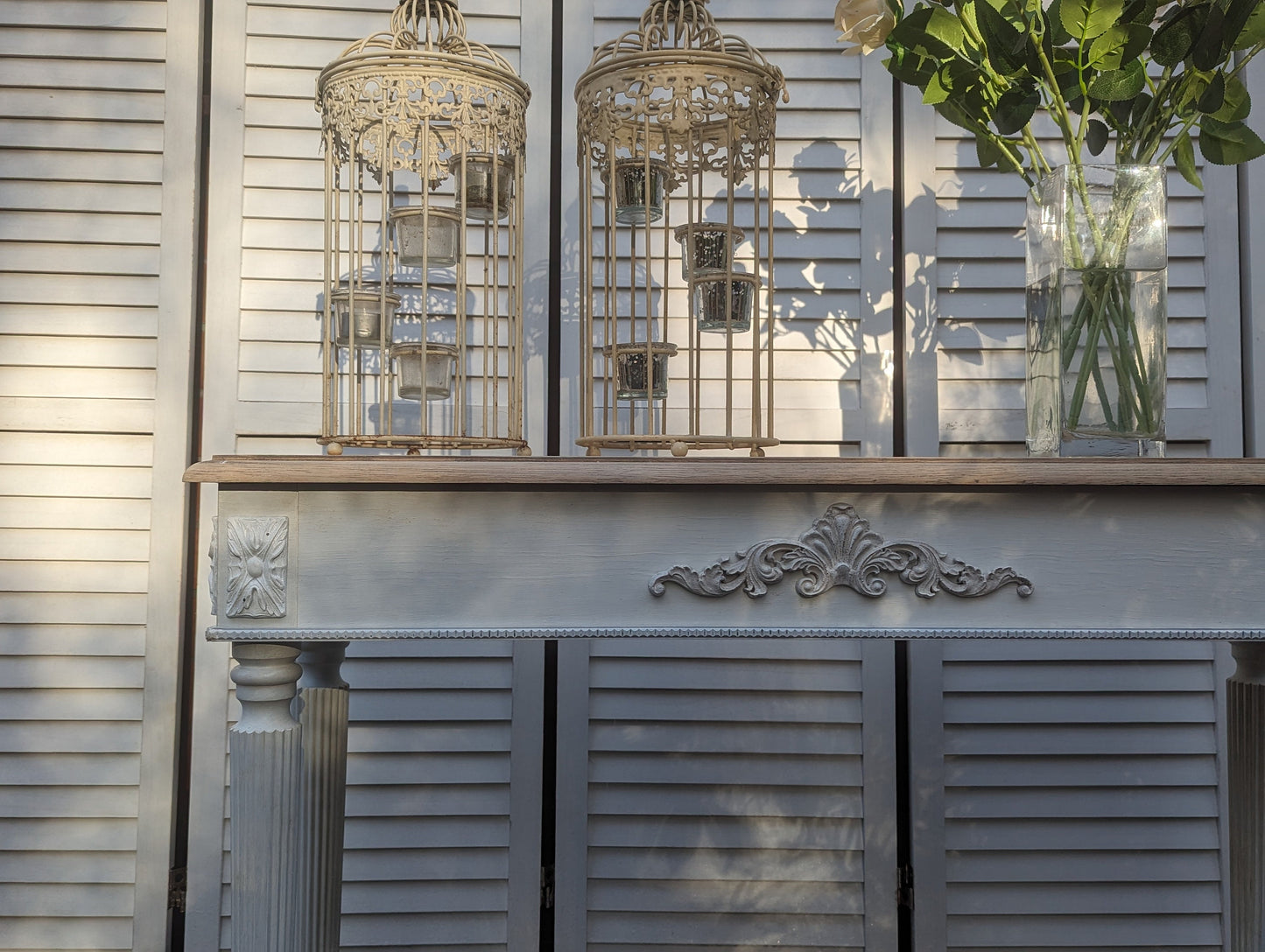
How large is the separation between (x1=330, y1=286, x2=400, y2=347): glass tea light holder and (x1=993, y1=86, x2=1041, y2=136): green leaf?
0.68 m

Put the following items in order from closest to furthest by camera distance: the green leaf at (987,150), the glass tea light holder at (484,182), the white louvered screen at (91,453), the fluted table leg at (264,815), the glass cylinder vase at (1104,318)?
the fluted table leg at (264,815) < the glass cylinder vase at (1104,318) < the green leaf at (987,150) < the glass tea light holder at (484,182) < the white louvered screen at (91,453)

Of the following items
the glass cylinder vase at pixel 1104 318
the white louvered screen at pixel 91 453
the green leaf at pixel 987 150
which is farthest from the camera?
the white louvered screen at pixel 91 453

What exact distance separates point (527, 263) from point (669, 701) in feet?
2.55

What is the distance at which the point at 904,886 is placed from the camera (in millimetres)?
1656

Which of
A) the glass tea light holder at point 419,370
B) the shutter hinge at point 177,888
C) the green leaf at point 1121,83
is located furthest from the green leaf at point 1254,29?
the shutter hinge at point 177,888

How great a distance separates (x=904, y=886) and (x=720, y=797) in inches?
13.1

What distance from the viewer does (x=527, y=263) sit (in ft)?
5.68

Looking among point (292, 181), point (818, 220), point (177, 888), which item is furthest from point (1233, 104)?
point (177, 888)

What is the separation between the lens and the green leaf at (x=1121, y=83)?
3.14 feet

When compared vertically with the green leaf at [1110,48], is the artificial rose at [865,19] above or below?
above

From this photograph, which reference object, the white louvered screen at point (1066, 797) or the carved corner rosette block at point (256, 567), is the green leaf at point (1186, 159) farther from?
the carved corner rosette block at point (256, 567)

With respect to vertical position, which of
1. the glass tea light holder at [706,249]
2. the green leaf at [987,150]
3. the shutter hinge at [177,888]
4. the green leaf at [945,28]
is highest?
the green leaf at [945,28]

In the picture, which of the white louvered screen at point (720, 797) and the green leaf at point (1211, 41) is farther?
the white louvered screen at point (720, 797)

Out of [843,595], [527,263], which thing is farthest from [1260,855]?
[527,263]
